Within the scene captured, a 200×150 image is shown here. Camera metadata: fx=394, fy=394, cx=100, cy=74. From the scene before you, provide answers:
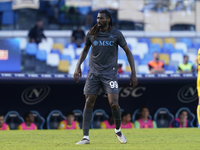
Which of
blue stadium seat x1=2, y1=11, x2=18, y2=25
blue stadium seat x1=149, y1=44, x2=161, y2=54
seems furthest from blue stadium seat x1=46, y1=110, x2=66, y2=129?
blue stadium seat x1=2, y1=11, x2=18, y2=25

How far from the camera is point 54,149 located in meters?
4.23

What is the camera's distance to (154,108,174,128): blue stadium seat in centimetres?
998

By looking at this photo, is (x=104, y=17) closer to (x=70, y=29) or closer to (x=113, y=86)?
(x=113, y=86)

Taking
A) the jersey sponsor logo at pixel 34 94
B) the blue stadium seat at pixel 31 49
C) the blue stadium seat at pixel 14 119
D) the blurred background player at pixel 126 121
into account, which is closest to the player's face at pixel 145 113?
the blurred background player at pixel 126 121

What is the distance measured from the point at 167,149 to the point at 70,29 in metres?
10.2

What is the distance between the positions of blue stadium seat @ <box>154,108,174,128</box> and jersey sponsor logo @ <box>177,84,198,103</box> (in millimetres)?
488

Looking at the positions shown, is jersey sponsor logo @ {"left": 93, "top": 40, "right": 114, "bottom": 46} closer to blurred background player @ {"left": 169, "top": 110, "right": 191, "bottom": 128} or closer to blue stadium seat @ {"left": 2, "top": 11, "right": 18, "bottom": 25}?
blurred background player @ {"left": 169, "top": 110, "right": 191, "bottom": 128}

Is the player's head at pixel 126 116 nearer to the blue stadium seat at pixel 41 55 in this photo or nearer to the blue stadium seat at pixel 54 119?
the blue stadium seat at pixel 54 119

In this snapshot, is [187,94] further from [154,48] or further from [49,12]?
[49,12]

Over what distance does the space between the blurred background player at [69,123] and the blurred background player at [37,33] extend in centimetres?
396

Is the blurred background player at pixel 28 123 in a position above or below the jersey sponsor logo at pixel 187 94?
below

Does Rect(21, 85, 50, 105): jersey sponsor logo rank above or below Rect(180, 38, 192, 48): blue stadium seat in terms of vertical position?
below

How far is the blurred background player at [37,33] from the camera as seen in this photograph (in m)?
12.6

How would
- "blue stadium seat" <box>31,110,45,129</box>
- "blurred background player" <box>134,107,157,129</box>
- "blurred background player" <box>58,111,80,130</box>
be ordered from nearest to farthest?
"blurred background player" <box>58,111,80,130</box> < "blue stadium seat" <box>31,110,45,129</box> < "blurred background player" <box>134,107,157,129</box>
